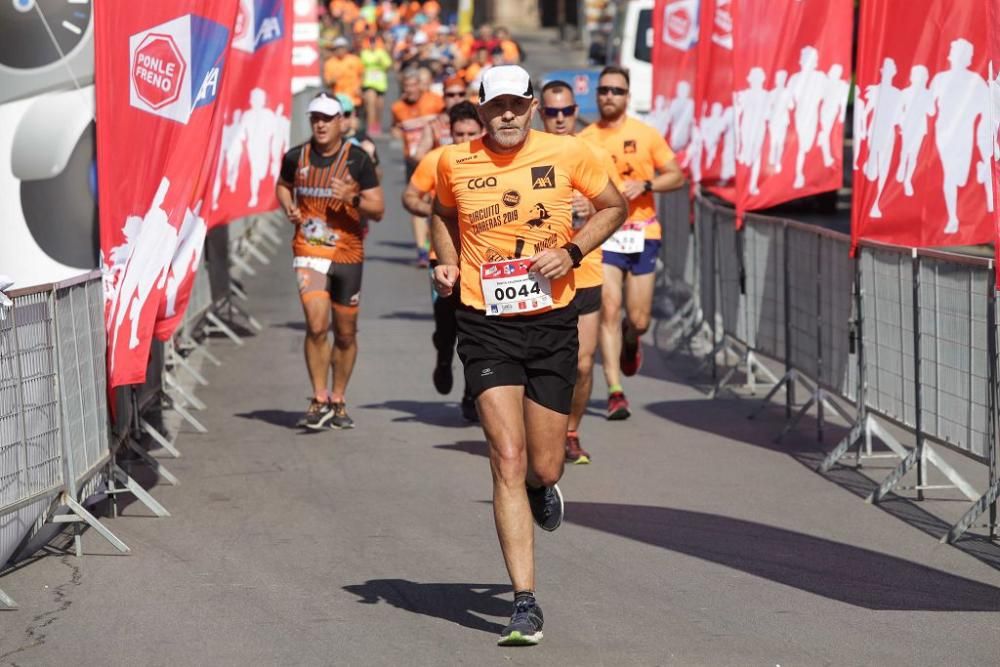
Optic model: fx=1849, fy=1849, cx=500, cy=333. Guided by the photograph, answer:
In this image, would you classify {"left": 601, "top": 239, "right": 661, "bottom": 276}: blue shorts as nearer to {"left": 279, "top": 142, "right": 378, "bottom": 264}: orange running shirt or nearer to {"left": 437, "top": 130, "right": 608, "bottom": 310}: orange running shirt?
{"left": 279, "top": 142, "right": 378, "bottom": 264}: orange running shirt

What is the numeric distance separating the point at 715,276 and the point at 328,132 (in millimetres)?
3838

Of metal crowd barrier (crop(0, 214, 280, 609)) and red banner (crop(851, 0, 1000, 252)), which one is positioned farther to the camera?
red banner (crop(851, 0, 1000, 252))

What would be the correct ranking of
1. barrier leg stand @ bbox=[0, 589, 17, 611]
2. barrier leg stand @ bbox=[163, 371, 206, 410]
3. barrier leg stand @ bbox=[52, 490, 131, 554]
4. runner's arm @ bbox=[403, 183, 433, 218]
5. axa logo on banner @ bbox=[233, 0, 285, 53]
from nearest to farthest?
barrier leg stand @ bbox=[0, 589, 17, 611]
barrier leg stand @ bbox=[52, 490, 131, 554]
runner's arm @ bbox=[403, 183, 433, 218]
barrier leg stand @ bbox=[163, 371, 206, 410]
axa logo on banner @ bbox=[233, 0, 285, 53]

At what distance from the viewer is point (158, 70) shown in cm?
899

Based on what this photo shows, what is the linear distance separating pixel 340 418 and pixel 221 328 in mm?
4294

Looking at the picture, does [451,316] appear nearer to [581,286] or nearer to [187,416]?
[187,416]

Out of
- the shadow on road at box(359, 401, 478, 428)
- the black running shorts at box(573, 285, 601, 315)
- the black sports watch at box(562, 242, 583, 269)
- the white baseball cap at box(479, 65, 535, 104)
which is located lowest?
the shadow on road at box(359, 401, 478, 428)

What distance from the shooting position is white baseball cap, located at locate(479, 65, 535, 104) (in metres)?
7.03

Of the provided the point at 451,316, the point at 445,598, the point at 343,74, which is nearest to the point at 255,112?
the point at 451,316

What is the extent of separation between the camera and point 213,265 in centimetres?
1577

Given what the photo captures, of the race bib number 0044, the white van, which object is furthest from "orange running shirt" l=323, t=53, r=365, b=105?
the race bib number 0044

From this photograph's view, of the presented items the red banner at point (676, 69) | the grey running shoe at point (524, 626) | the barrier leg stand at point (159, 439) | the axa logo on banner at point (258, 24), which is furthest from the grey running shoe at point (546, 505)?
the red banner at point (676, 69)

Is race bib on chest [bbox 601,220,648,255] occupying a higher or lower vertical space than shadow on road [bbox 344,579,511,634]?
higher

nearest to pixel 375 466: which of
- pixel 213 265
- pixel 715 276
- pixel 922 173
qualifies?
pixel 922 173
